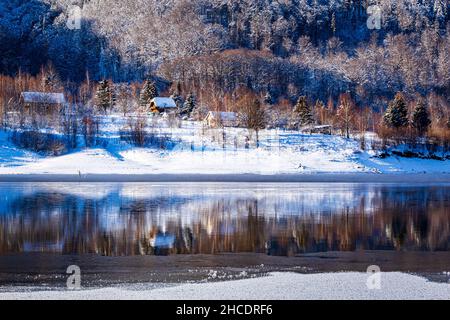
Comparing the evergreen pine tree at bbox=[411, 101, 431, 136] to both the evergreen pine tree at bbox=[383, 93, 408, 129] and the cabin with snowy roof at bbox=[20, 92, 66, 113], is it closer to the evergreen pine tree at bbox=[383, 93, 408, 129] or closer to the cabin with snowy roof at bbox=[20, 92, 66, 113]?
the evergreen pine tree at bbox=[383, 93, 408, 129]

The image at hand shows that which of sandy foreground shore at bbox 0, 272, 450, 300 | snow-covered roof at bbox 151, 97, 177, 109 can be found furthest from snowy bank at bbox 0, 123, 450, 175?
sandy foreground shore at bbox 0, 272, 450, 300

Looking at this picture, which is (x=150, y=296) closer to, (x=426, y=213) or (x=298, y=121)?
(x=426, y=213)

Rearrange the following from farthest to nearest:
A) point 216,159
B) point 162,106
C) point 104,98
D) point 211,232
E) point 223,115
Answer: point 162,106
point 104,98
point 223,115
point 216,159
point 211,232

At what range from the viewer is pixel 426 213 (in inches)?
1194

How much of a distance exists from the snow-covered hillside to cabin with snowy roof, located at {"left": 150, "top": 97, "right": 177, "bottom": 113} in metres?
27.6

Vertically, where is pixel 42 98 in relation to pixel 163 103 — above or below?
above

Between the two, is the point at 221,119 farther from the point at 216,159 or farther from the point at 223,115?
the point at 216,159

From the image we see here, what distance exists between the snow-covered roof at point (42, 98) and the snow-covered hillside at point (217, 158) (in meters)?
21.1

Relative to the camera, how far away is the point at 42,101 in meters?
108

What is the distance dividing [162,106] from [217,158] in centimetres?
4390

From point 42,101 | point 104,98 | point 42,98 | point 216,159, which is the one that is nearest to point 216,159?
point 216,159

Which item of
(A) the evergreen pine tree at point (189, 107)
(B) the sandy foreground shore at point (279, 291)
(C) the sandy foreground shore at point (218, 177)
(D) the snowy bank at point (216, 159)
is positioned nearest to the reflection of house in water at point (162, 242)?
(B) the sandy foreground shore at point (279, 291)

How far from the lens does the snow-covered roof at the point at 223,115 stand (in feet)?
338

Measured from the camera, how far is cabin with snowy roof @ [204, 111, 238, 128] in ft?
331
